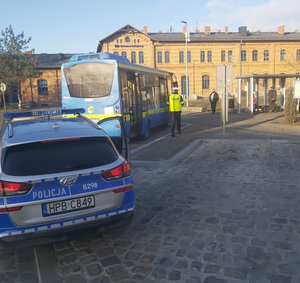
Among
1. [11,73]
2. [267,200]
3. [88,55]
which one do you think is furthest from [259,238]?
[11,73]

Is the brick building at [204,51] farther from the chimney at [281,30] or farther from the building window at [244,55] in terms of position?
the chimney at [281,30]

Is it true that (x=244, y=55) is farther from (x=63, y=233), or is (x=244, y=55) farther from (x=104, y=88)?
(x=63, y=233)

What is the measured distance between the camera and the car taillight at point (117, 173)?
13.5 feet

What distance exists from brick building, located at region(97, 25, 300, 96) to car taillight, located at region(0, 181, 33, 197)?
50806mm

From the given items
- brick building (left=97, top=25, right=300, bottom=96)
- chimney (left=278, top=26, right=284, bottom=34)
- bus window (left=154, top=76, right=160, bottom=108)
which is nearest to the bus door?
bus window (left=154, top=76, right=160, bottom=108)

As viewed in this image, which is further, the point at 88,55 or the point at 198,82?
the point at 198,82

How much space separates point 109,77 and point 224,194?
725cm

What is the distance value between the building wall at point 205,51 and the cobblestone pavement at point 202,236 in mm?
47668

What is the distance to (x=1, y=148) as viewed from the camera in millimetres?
4008

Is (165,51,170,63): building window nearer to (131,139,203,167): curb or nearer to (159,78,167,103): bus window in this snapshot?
(159,78,167,103): bus window

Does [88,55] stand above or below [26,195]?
above

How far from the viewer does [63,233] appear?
389 cm

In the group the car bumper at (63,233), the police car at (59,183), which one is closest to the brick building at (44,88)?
the police car at (59,183)

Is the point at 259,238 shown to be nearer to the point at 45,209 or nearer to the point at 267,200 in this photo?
the point at 267,200
